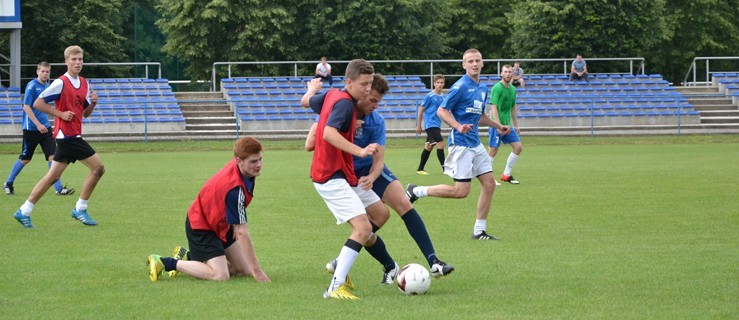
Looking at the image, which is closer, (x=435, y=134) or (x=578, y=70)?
(x=435, y=134)

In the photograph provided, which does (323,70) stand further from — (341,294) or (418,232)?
(341,294)

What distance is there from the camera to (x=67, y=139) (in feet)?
39.7

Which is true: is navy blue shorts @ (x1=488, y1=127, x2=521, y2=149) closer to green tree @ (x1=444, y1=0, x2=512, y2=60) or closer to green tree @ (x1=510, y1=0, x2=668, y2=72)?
green tree @ (x1=510, y1=0, x2=668, y2=72)

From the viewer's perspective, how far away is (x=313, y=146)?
781 cm

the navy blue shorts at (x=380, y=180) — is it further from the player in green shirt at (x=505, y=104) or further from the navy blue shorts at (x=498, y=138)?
the navy blue shorts at (x=498, y=138)

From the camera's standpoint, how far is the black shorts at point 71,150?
12.1m

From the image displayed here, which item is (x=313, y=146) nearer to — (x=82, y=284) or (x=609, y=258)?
(x=82, y=284)

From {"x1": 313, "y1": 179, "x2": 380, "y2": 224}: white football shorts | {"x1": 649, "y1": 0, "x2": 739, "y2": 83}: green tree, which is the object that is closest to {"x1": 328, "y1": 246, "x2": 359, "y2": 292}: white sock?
{"x1": 313, "y1": 179, "x2": 380, "y2": 224}: white football shorts

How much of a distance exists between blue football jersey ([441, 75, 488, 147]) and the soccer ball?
3587 millimetres

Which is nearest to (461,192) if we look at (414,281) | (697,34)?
(414,281)

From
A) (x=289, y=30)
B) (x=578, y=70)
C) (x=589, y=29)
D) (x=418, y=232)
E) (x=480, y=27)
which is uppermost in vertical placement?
(x=480, y=27)

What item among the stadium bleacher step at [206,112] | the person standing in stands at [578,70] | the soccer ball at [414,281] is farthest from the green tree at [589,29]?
the soccer ball at [414,281]

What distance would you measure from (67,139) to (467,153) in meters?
4.71

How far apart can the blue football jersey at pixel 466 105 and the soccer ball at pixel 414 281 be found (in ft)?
11.8
